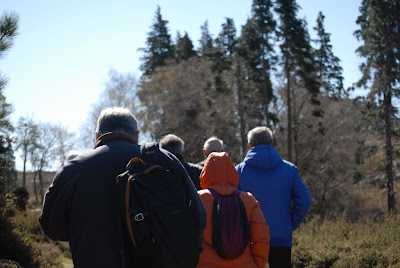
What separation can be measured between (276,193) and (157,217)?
8.01 feet

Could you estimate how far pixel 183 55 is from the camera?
149 ft

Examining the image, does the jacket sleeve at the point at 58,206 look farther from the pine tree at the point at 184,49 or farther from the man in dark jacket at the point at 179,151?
the pine tree at the point at 184,49

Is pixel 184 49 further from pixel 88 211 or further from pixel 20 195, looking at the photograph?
pixel 88 211

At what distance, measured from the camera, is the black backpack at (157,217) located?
224 centimetres

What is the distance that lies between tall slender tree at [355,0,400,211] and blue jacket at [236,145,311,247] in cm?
2243

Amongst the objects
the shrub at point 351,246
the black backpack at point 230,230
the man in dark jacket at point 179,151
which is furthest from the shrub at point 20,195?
the black backpack at point 230,230

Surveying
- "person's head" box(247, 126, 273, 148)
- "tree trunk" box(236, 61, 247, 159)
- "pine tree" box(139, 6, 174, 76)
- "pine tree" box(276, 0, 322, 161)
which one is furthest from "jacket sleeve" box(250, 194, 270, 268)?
"pine tree" box(139, 6, 174, 76)

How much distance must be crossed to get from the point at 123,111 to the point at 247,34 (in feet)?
97.1

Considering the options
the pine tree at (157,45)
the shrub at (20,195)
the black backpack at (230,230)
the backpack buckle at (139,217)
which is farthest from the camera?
the pine tree at (157,45)

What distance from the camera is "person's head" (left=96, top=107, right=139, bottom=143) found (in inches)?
107

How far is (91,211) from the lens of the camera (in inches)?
93.4

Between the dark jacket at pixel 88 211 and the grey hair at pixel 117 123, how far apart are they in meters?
0.27

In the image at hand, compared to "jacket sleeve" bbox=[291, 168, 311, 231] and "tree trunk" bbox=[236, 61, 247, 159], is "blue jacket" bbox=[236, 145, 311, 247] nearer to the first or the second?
"jacket sleeve" bbox=[291, 168, 311, 231]

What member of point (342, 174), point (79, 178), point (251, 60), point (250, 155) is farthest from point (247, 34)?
point (79, 178)
